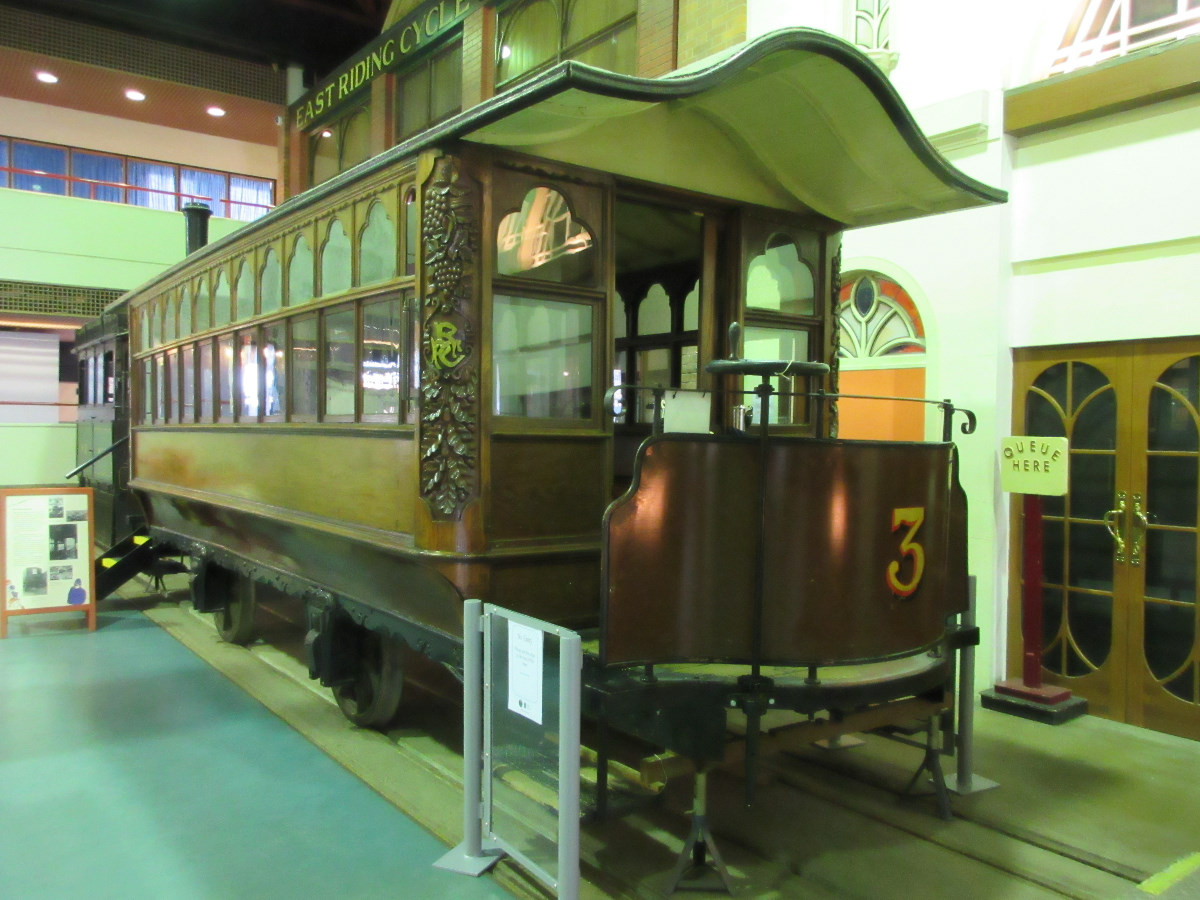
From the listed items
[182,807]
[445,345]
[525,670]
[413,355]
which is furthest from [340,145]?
[525,670]

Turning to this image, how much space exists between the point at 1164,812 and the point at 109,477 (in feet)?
36.2

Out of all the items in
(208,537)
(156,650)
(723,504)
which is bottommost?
(156,650)

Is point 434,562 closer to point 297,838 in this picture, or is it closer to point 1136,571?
point 297,838

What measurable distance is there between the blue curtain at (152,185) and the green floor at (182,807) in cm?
1436

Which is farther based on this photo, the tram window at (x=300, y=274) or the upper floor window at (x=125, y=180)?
the upper floor window at (x=125, y=180)

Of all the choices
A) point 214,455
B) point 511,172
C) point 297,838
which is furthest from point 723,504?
point 214,455

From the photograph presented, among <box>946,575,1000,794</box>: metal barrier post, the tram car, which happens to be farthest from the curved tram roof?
<box>946,575,1000,794</box>: metal barrier post

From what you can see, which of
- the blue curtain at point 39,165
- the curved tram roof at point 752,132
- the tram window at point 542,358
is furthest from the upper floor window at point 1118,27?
the blue curtain at point 39,165

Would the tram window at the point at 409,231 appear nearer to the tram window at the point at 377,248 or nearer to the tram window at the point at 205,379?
the tram window at the point at 377,248

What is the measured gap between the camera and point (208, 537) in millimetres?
6961

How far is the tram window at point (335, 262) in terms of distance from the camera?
450 centimetres

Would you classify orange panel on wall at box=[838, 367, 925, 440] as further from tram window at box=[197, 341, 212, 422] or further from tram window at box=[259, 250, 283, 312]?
tram window at box=[197, 341, 212, 422]

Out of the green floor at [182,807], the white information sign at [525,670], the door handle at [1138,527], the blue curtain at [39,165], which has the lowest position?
the green floor at [182,807]

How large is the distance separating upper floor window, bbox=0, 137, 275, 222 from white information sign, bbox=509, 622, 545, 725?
1568 cm
